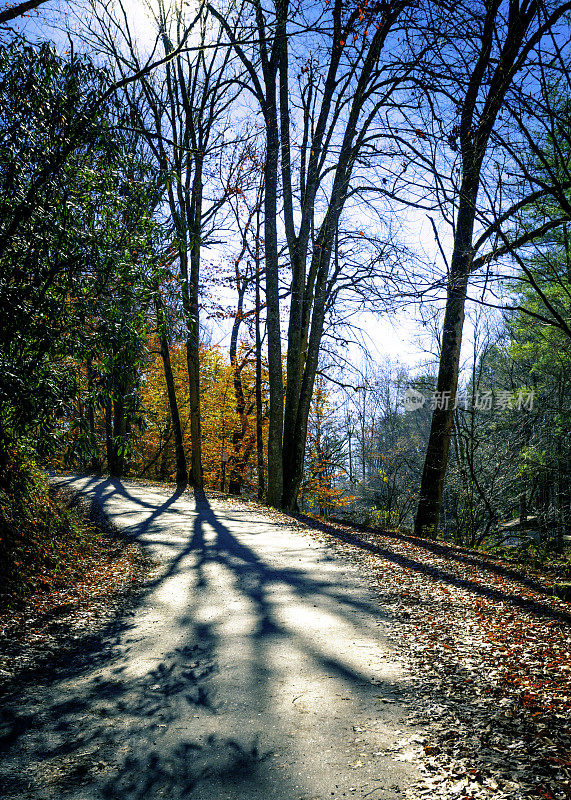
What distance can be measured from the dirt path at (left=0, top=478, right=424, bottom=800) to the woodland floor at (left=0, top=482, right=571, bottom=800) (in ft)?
0.05

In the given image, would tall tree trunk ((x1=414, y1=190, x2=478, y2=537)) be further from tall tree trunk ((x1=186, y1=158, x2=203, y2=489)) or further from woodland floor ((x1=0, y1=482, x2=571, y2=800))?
tall tree trunk ((x1=186, y1=158, x2=203, y2=489))

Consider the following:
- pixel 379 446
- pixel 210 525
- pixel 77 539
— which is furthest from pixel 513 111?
pixel 379 446

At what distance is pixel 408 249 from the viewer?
10.3m

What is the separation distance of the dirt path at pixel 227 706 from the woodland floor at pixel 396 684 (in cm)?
2

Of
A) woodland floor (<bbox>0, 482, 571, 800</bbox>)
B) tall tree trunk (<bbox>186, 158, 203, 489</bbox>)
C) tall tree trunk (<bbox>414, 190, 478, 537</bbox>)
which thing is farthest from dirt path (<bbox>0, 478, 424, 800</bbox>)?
tall tree trunk (<bbox>186, 158, 203, 489</bbox>)

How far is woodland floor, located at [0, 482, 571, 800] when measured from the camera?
2.55 m

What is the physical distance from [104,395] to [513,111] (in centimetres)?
512

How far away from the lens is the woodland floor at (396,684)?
101 inches

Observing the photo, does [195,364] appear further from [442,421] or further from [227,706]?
[227,706]

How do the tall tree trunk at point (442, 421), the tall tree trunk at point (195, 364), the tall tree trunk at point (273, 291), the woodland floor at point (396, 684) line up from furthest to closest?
the tall tree trunk at point (195, 364) → the tall tree trunk at point (273, 291) → the tall tree trunk at point (442, 421) → the woodland floor at point (396, 684)

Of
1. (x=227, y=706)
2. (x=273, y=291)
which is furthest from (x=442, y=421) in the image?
(x=227, y=706)

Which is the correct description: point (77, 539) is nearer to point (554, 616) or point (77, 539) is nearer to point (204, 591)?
point (204, 591)

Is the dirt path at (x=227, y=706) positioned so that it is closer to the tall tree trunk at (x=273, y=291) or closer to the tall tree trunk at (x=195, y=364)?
the tall tree trunk at (x=273, y=291)

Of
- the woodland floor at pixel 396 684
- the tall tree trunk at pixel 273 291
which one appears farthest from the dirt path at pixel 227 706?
the tall tree trunk at pixel 273 291
